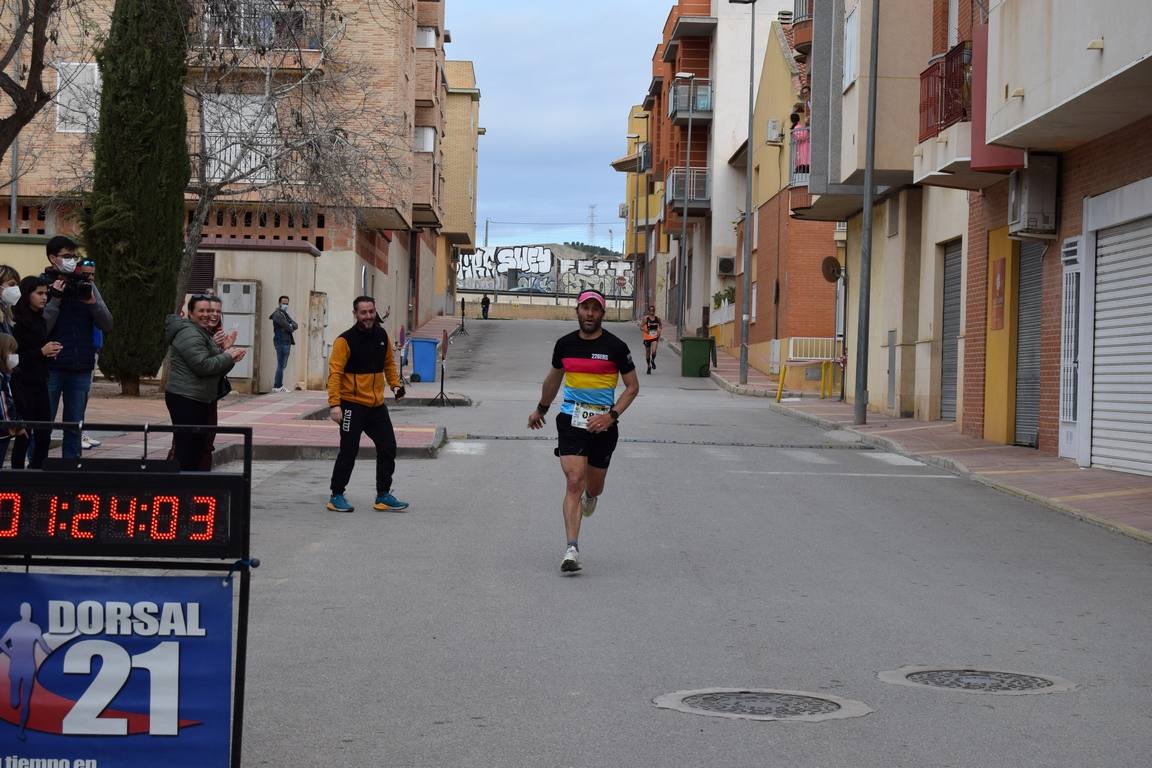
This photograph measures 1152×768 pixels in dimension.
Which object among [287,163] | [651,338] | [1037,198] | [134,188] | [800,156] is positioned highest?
[800,156]

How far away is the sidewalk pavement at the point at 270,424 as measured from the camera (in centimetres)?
1648

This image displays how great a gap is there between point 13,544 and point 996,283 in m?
19.4

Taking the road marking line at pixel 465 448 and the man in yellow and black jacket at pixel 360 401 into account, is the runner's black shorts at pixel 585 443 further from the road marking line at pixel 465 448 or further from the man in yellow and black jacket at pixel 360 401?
the road marking line at pixel 465 448

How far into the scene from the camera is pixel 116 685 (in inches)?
170

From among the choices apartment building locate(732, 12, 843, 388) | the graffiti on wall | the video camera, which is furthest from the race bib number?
the graffiti on wall

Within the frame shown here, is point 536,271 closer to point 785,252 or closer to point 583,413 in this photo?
point 785,252

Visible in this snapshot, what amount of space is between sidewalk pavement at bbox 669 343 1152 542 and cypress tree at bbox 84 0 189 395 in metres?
11.4

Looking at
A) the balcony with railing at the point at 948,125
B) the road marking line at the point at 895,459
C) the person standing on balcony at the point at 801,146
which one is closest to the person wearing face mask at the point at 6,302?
the road marking line at the point at 895,459

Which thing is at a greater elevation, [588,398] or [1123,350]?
[1123,350]

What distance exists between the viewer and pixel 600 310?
10.2 meters

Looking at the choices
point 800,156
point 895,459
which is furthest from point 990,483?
point 800,156

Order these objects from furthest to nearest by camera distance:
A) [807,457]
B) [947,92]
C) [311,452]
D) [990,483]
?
[947,92], [807,457], [311,452], [990,483]

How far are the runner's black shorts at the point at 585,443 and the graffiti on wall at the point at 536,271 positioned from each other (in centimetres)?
10635

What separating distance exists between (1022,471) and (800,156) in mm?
19281
